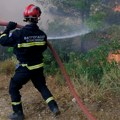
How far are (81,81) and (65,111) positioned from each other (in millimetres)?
777

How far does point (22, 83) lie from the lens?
5.79 m

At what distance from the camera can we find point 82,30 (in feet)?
37.9

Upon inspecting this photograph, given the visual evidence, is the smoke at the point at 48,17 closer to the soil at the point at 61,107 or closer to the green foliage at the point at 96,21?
the green foliage at the point at 96,21

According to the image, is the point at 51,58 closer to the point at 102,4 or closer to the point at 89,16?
the point at 89,16

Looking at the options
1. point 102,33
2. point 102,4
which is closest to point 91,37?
point 102,33

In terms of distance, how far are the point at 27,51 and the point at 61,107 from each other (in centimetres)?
121

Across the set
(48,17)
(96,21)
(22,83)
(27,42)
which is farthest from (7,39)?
(48,17)

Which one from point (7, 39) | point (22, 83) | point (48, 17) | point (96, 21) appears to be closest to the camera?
point (7, 39)

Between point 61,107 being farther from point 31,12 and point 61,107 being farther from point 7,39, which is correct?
point 31,12

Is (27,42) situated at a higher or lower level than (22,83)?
higher

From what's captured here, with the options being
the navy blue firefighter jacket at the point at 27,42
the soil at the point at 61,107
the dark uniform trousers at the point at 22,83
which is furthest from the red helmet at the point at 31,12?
the soil at the point at 61,107

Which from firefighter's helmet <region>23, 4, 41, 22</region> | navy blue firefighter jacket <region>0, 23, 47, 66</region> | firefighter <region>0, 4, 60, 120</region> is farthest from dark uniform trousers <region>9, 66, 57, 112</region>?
firefighter's helmet <region>23, 4, 41, 22</region>

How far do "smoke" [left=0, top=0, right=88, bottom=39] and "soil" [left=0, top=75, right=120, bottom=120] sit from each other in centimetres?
454

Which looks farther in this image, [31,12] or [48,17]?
[48,17]
